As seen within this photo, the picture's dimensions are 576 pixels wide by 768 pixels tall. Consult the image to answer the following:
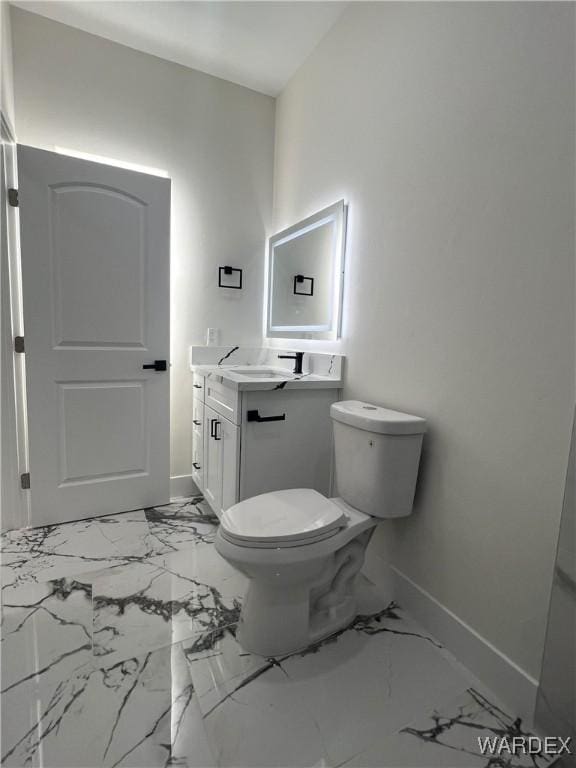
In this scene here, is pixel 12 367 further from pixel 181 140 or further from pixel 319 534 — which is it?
pixel 319 534

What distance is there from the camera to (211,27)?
6.58 ft

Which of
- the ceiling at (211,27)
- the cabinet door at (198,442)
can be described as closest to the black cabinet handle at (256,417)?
the cabinet door at (198,442)

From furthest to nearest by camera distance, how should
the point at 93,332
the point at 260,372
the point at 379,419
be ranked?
the point at 260,372 → the point at 93,332 → the point at 379,419

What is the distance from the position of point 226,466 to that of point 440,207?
1419mm

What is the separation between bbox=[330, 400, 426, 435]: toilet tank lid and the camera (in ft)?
4.40

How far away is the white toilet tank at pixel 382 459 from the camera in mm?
1356

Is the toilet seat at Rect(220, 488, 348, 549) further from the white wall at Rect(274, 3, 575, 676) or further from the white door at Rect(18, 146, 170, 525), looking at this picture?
the white door at Rect(18, 146, 170, 525)

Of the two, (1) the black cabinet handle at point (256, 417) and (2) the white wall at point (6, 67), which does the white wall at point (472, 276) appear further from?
(2) the white wall at point (6, 67)

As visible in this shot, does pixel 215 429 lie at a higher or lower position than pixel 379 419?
lower

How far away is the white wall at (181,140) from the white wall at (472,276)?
0.93m

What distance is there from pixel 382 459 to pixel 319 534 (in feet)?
1.14

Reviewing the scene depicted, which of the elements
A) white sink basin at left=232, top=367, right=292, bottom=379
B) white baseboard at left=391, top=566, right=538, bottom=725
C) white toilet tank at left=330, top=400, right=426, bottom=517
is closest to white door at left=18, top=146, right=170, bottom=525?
white sink basin at left=232, top=367, right=292, bottom=379

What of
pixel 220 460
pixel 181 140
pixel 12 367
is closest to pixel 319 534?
pixel 220 460

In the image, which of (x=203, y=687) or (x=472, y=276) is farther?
(x=472, y=276)
